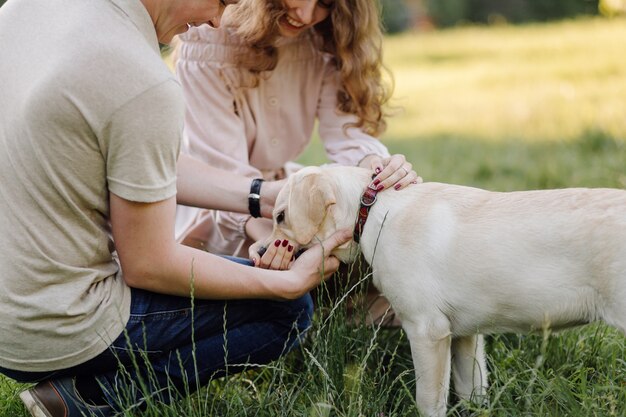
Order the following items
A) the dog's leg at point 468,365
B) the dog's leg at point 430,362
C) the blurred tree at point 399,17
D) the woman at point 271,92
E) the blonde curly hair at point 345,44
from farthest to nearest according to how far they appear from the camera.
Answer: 1. the blurred tree at point 399,17
2. the woman at point 271,92
3. the blonde curly hair at point 345,44
4. the dog's leg at point 468,365
5. the dog's leg at point 430,362

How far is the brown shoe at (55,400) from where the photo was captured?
2652mm

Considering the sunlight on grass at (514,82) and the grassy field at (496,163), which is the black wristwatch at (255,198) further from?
the sunlight on grass at (514,82)

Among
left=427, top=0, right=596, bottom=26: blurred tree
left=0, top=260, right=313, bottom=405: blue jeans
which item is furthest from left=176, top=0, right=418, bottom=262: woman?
left=427, top=0, right=596, bottom=26: blurred tree

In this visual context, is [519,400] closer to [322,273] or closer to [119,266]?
[322,273]

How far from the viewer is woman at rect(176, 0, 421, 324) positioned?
3.51 m

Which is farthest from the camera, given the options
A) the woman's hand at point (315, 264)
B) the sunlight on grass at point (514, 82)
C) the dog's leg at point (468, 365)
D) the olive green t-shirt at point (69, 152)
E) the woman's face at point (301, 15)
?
the sunlight on grass at point (514, 82)

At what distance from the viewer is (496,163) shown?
6574mm

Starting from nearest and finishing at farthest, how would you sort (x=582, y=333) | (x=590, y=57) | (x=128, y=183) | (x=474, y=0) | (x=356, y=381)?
(x=128, y=183), (x=356, y=381), (x=582, y=333), (x=590, y=57), (x=474, y=0)

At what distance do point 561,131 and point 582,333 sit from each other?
14.5 ft

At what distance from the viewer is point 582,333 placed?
10.9 ft

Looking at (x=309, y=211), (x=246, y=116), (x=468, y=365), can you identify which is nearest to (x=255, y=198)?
(x=309, y=211)

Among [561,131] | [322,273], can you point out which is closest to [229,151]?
[322,273]

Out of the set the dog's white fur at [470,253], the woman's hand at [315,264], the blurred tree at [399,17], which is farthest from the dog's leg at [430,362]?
the blurred tree at [399,17]

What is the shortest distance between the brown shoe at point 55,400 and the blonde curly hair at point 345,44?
160 centimetres
